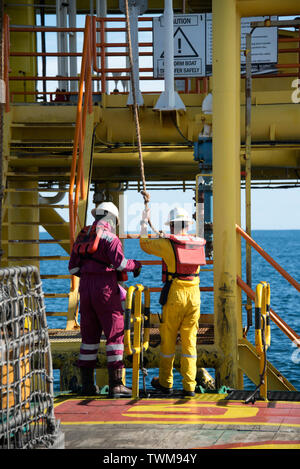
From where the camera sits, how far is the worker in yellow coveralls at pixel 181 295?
25.3 feet

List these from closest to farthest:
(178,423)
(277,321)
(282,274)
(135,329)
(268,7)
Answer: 1. (178,423)
2. (135,329)
3. (277,321)
4. (282,274)
5. (268,7)

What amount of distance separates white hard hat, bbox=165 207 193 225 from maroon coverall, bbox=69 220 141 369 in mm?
658

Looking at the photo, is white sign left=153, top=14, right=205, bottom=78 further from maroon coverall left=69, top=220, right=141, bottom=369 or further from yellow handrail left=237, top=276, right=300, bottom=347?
maroon coverall left=69, top=220, right=141, bottom=369

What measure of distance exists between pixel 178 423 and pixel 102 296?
1684 mm

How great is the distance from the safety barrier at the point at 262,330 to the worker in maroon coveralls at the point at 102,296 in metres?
1.36

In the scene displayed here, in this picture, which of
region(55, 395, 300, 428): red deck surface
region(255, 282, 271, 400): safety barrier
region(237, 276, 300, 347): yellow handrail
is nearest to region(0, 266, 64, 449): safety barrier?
region(55, 395, 300, 428): red deck surface

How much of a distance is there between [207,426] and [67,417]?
1345 millimetres

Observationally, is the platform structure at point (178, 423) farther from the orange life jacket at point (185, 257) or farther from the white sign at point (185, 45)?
the white sign at point (185, 45)

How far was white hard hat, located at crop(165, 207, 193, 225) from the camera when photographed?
7.96 m

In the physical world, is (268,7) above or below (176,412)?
above

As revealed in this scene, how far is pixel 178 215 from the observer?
7.99 m

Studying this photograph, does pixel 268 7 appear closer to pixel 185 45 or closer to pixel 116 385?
pixel 116 385

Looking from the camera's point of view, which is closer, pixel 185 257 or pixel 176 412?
pixel 176 412

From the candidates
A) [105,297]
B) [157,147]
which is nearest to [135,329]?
[105,297]
